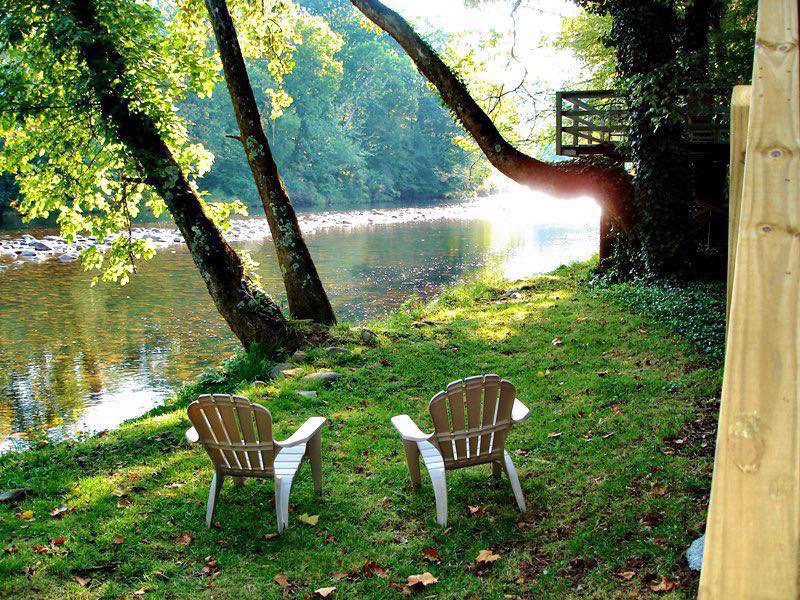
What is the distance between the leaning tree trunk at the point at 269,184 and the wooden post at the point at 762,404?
890 cm

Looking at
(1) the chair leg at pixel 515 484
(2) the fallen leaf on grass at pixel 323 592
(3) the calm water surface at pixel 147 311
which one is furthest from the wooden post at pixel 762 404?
(3) the calm water surface at pixel 147 311

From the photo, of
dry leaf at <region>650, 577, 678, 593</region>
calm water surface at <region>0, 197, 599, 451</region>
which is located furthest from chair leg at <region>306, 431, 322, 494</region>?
calm water surface at <region>0, 197, 599, 451</region>

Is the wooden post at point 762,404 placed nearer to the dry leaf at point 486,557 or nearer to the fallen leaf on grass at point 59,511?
the dry leaf at point 486,557

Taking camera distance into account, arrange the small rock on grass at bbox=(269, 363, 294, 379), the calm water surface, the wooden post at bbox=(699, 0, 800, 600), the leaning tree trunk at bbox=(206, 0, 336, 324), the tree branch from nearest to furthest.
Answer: the wooden post at bbox=(699, 0, 800, 600) < the small rock on grass at bbox=(269, 363, 294, 379) < the leaning tree trunk at bbox=(206, 0, 336, 324) < the calm water surface < the tree branch

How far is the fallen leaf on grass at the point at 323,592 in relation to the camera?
3.95 metres

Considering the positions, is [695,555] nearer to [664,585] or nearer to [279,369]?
[664,585]

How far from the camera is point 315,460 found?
5.32 m

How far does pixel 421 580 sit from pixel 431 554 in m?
0.33

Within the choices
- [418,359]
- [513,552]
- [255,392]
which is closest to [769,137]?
[513,552]

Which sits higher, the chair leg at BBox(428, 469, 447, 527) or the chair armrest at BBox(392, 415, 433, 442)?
the chair armrest at BBox(392, 415, 433, 442)

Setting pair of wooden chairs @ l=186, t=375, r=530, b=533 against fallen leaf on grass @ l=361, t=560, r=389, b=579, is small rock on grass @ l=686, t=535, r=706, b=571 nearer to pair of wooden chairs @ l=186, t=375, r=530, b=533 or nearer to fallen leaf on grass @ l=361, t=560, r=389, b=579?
pair of wooden chairs @ l=186, t=375, r=530, b=533

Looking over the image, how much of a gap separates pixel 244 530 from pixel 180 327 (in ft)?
32.9

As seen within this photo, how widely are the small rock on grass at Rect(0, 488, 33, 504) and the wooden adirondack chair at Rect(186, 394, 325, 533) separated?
5.30 feet

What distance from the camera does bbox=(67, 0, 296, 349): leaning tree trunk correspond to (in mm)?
8430
